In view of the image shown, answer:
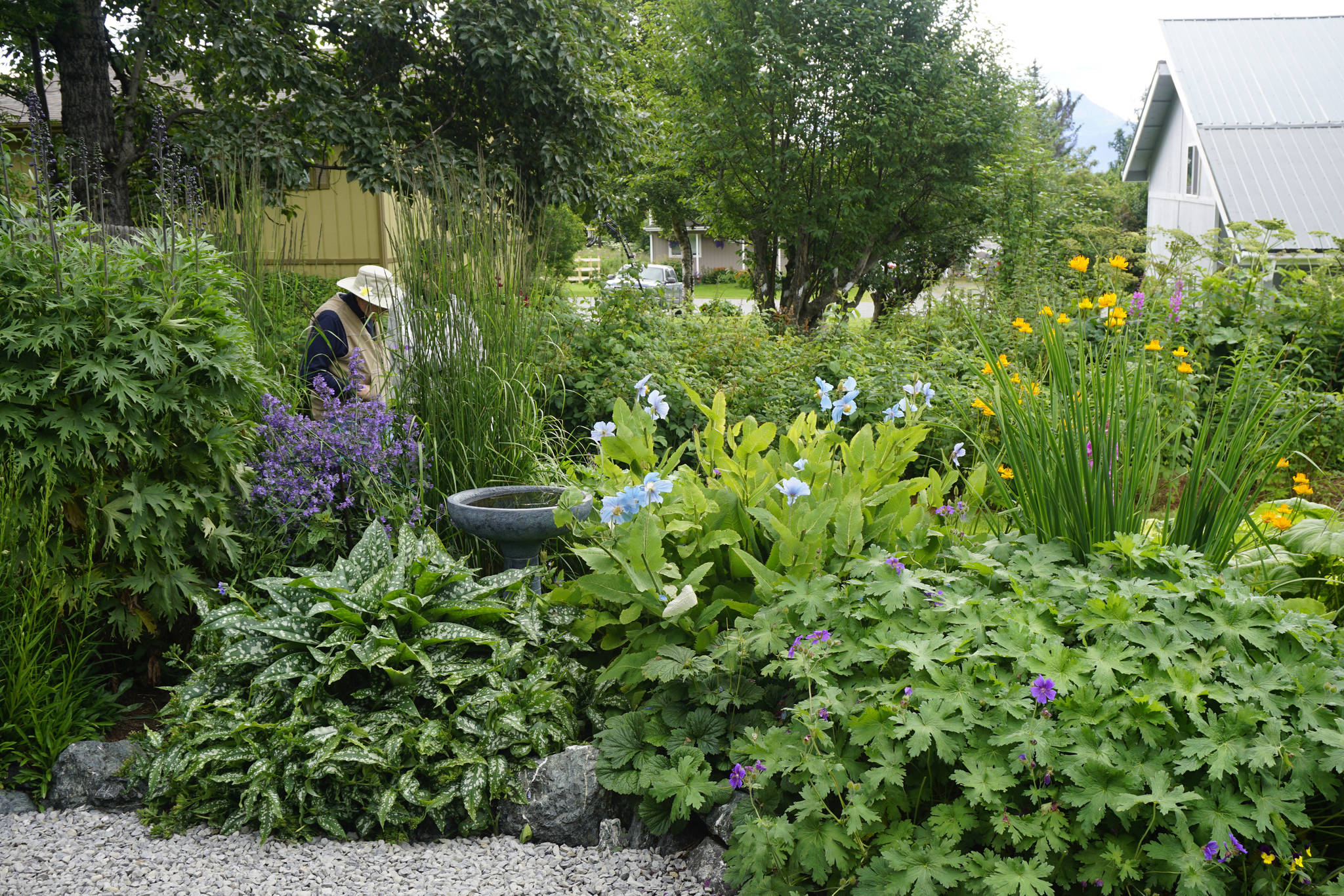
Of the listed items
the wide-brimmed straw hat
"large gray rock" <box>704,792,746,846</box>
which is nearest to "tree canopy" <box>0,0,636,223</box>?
the wide-brimmed straw hat

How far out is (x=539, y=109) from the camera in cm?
771

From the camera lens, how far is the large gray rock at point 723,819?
212 centimetres

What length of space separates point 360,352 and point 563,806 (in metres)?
2.22

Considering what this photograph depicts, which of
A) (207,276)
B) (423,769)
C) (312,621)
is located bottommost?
(423,769)

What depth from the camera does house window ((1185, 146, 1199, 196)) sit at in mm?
17000

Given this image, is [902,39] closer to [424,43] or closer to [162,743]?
[424,43]

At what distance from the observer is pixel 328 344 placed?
3.96 metres

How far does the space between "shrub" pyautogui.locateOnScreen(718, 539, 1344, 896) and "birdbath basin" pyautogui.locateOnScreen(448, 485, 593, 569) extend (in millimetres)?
1005

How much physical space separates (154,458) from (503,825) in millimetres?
1592

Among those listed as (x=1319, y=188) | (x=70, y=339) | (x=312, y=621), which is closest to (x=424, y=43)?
(x=70, y=339)

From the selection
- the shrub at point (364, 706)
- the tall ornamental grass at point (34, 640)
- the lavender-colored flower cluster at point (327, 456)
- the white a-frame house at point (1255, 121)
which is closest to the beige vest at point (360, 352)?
the lavender-colored flower cluster at point (327, 456)

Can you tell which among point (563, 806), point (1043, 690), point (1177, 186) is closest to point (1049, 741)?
point (1043, 690)

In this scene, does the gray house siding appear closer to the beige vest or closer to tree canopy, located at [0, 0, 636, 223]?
tree canopy, located at [0, 0, 636, 223]

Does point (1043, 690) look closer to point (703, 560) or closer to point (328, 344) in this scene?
point (703, 560)
